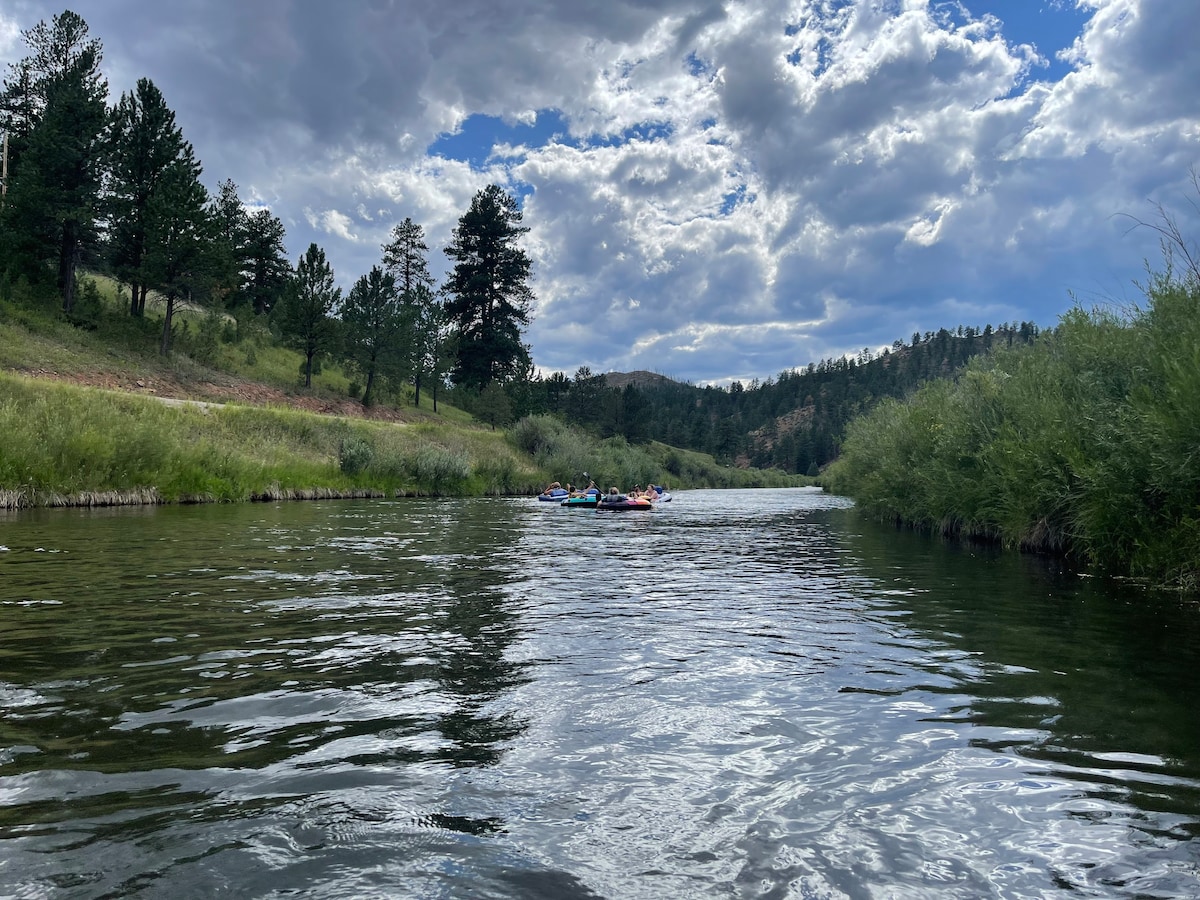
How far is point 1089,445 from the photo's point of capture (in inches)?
491

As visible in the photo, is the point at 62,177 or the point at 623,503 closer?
the point at 623,503

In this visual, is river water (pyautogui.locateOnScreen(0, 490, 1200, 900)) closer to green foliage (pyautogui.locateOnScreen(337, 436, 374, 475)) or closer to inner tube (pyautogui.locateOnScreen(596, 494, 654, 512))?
inner tube (pyautogui.locateOnScreen(596, 494, 654, 512))

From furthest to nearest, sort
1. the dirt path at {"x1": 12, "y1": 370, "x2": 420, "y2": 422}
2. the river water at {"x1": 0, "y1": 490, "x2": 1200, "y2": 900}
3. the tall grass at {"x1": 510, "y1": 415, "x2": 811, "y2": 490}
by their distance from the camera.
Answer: the tall grass at {"x1": 510, "y1": 415, "x2": 811, "y2": 490}, the dirt path at {"x1": 12, "y1": 370, "x2": 420, "y2": 422}, the river water at {"x1": 0, "y1": 490, "x2": 1200, "y2": 900}

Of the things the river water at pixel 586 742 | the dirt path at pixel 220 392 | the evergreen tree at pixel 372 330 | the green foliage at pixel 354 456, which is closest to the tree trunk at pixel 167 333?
the dirt path at pixel 220 392

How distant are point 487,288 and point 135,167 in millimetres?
38945

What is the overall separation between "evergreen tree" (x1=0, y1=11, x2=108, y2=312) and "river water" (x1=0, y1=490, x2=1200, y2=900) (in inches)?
1796

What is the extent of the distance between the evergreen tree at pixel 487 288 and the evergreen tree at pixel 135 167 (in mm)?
35586

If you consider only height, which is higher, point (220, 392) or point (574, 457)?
point (220, 392)

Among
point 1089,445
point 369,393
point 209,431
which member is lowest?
point 209,431

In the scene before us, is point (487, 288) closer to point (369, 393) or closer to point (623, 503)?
point (369, 393)

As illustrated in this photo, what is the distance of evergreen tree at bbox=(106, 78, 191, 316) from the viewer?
1863 inches

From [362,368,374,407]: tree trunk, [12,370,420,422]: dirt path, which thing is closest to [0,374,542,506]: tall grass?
[12,370,420,422]: dirt path

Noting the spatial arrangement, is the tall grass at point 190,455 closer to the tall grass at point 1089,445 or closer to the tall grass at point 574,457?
the tall grass at point 574,457

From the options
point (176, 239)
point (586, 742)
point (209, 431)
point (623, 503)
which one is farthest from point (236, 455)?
point (586, 742)
